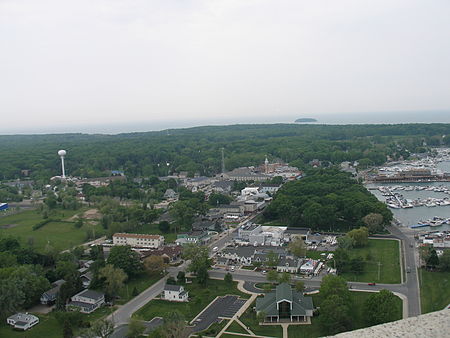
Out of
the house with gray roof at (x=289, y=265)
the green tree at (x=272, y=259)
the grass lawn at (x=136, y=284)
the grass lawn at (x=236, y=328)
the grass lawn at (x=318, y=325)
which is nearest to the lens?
the grass lawn at (x=318, y=325)

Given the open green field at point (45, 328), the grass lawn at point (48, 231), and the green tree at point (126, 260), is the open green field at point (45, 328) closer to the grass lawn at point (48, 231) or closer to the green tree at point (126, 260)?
the green tree at point (126, 260)

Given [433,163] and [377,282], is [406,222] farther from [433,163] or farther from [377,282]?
[433,163]

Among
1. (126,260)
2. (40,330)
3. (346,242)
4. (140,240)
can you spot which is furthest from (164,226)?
(40,330)

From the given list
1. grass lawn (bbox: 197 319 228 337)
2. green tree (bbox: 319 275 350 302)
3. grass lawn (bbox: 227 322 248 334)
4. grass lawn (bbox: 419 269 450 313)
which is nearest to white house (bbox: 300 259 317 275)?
green tree (bbox: 319 275 350 302)

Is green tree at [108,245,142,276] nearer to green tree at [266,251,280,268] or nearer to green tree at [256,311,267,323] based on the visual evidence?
green tree at [266,251,280,268]

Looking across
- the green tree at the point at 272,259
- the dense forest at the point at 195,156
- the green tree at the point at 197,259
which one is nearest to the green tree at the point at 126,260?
the green tree at the point at 197,259

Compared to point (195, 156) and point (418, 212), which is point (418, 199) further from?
point (195, 156)
